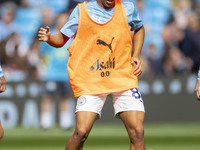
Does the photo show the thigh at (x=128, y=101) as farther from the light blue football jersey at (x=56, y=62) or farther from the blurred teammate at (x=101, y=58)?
the light blue football jersey at (x=56, y=62)

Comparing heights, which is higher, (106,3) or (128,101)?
(106,3)

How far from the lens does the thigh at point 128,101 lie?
6.32m

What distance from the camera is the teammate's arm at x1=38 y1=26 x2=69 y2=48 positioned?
632 centimetres

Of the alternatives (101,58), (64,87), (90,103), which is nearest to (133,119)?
(90,103)

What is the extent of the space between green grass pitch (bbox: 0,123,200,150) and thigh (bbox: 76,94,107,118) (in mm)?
2669

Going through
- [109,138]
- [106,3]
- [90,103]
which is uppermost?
[106,3]

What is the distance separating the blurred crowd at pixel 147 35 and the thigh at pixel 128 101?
5.71 m

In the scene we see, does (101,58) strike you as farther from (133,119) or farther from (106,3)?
(133,119)

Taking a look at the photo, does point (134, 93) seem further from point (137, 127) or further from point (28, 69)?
point (28, 69)

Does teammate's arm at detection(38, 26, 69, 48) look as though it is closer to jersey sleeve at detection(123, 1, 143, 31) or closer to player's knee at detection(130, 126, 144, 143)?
jersey sleeve at detection(123, 1, 143, 31)

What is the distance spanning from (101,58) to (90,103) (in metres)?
0.55

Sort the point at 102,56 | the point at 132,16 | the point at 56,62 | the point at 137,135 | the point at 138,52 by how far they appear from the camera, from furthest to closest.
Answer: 1. the point at 56,62
2. the point at 138,52
3. the point at 132,16
4. the point at 102,56
5. the point at 137,135

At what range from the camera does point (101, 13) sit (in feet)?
21.4

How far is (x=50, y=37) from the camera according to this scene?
642cm
